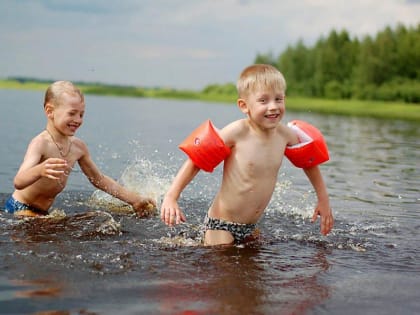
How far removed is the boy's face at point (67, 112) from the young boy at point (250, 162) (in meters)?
1.60

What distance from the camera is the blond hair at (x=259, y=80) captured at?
528 centimetres

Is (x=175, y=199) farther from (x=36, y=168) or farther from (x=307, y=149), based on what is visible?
(x=36, y=168)

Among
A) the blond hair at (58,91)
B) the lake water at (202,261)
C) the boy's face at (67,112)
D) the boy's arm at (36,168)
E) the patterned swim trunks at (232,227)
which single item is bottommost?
the lake water at (202,261)

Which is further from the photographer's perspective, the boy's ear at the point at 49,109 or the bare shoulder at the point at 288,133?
the boy's ear at the point at 49,109

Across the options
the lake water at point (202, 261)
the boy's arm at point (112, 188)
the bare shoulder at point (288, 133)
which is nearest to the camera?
the lake water at point (202, 261)

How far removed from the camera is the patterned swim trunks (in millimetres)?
5684

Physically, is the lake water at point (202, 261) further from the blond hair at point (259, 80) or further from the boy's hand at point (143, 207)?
the blond hair at point (259, 80)

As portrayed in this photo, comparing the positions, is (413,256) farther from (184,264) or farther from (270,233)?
(184,264)

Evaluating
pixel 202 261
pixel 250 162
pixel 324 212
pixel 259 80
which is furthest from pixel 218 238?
pixel 259 80

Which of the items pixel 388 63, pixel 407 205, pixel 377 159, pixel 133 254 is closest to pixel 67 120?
pixel 133 254

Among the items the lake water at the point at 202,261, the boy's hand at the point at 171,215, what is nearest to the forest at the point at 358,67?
the lake water at the point at 202,261

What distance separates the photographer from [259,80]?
5297 mm

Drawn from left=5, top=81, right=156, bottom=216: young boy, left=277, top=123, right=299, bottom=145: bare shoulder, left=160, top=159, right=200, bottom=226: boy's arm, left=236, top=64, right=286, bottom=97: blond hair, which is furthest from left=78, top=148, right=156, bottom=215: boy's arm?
left=236, top=64, right=286, bottom=97: blond hair

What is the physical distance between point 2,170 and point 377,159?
25.9 ft
